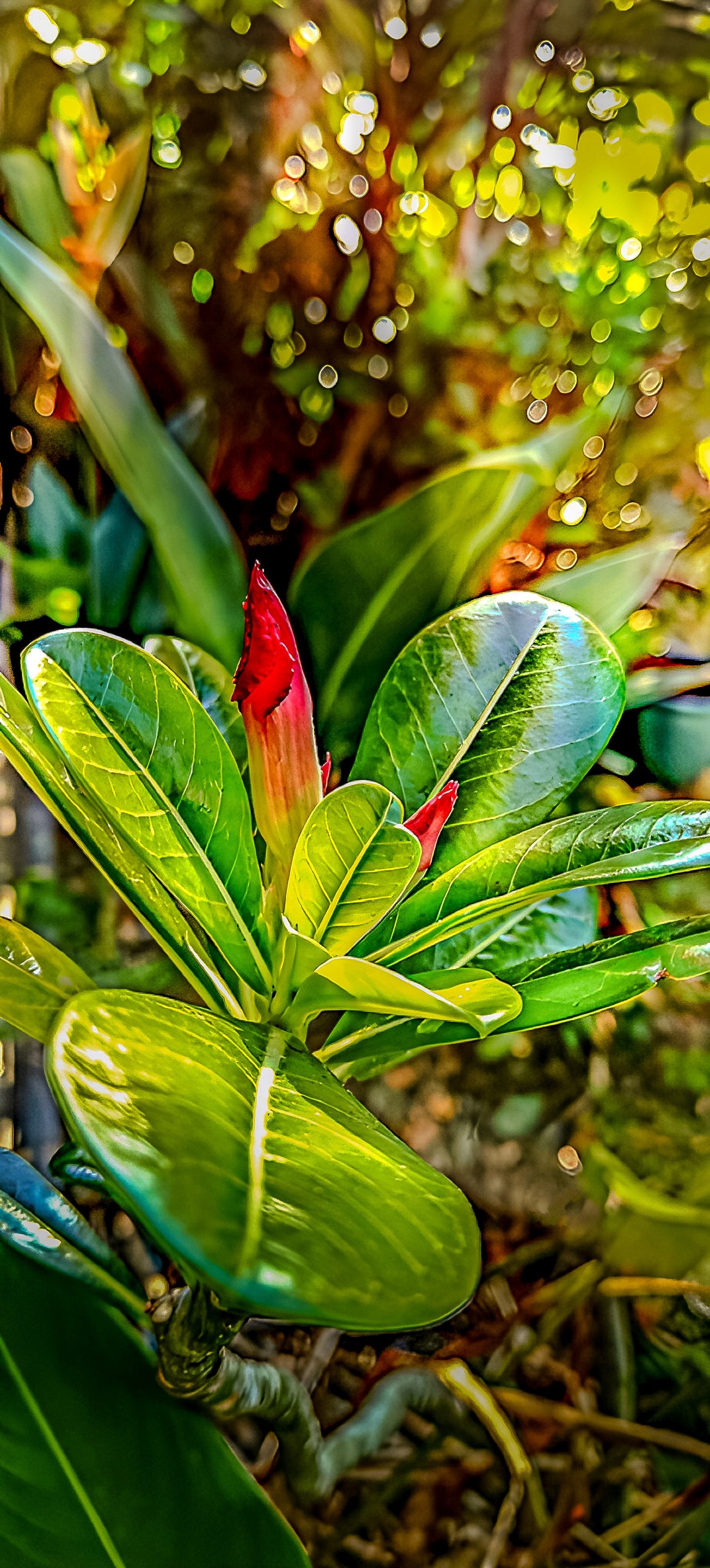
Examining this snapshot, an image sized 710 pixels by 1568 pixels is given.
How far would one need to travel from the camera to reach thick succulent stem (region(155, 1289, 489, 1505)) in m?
0.37

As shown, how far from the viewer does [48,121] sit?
576 mm

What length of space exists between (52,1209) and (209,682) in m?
0.31

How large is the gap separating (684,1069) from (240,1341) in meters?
0.34

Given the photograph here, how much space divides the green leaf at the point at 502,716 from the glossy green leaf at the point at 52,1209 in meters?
0.28

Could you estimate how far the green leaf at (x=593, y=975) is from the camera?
0.43 m

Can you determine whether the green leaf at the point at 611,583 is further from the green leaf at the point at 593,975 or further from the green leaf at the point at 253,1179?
the green leaf at the point at 253,1179

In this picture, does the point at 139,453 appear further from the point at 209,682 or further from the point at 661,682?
the point at 661,682

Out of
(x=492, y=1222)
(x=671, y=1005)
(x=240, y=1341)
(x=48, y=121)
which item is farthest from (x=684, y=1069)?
(x=48, y=121)

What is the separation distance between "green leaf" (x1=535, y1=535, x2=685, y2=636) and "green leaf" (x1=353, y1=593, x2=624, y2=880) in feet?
0.38

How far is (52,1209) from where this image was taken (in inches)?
18.9

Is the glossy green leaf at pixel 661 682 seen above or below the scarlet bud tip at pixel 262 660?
below

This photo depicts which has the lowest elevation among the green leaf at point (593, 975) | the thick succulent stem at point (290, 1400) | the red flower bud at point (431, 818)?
the thick succulent stem at point (290, 1400)

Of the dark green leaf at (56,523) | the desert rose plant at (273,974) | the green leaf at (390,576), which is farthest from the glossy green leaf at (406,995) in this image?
the dark green leaf at (56,523)

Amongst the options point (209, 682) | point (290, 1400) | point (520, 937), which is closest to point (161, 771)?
point (209, 682)
